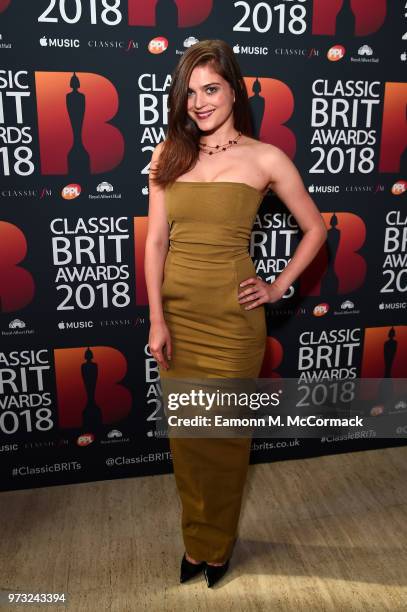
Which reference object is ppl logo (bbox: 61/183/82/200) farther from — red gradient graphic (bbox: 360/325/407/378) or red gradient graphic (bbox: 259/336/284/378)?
red gradient graphic (bbox: 360/325/407/378)

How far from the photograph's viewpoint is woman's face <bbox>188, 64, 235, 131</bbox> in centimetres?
177

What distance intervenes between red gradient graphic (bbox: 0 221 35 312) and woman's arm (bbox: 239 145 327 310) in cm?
97

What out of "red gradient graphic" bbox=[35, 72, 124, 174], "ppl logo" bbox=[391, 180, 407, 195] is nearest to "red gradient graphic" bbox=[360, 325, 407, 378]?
"ppl logo" bbox=[391, 180, 407, 195]

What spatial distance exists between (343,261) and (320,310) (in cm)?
25

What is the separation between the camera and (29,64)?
2.12m

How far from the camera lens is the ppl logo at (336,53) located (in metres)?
2.36

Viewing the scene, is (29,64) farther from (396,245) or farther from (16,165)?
(396,245)

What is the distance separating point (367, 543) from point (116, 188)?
1728 mm

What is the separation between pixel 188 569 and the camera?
2102mm

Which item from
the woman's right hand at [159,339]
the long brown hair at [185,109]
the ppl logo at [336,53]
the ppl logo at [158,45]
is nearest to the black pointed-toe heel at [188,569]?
the woman's right hand at [159,339]

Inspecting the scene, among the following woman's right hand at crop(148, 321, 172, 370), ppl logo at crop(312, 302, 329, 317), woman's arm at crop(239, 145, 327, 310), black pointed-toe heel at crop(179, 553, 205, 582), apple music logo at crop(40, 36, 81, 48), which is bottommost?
black pointed-toe heel at crop(179, 553, 205, 582)

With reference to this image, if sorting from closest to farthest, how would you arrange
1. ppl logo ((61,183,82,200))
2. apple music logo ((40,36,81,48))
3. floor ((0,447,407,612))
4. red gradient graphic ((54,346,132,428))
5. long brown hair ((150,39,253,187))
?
1. long brown hair ((150,39,253,187))
2. floor ((0,447,407,612))
3. apple music logo ((40,36,81,48))
4. ppl logo ((61,183,82,200))
5. red gradient graphic ((54,346,132,428))

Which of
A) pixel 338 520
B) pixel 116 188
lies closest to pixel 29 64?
pixel 116 188

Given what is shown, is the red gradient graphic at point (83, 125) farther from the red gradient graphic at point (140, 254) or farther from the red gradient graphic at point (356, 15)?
the red gradient graphic at point (356, 15)
